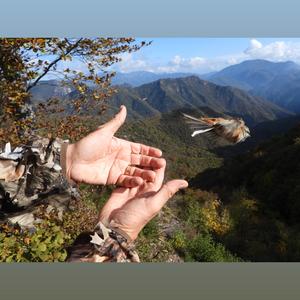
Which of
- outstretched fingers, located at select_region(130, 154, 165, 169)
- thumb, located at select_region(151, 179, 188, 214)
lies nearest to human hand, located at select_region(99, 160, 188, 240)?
thumb, located at select_region(151, 179, 188, 214)

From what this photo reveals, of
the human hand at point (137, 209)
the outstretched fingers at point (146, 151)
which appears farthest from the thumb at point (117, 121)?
the human hand at point (137, 209)

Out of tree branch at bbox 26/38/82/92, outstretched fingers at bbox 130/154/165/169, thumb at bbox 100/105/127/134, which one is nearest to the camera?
thumb at bbox 100/105/127/134

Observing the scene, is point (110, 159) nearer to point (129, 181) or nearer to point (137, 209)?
point (129, 181)

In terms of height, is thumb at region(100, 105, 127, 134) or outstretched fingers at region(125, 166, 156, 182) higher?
thumb at region(100, 105, 127, 134)

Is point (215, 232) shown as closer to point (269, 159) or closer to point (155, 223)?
point (155, 223)

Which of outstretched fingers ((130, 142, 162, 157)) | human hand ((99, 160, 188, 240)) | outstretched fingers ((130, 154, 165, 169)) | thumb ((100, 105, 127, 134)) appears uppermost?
thumb ((100, 105, 127, 134))

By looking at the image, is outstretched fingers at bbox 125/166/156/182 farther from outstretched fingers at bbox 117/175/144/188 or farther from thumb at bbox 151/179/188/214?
thumb at bbox 151/179/188/214

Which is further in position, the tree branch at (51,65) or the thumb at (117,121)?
the tree branch at (51,65)

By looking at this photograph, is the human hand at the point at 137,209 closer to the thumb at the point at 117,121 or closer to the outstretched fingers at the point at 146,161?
the outstretched fingers at the point at 146,161

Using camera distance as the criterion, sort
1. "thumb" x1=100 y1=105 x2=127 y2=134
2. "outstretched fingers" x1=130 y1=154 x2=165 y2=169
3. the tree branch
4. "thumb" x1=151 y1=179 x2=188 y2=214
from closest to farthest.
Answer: "thumb" x1=151 y1=179 x2=188 y2=214
"thumb" x1=100 y1=105 x2=127 y2=134
"outstretched fingers" x1=130 y1=154 x2=165 y2=169
the tree branch
